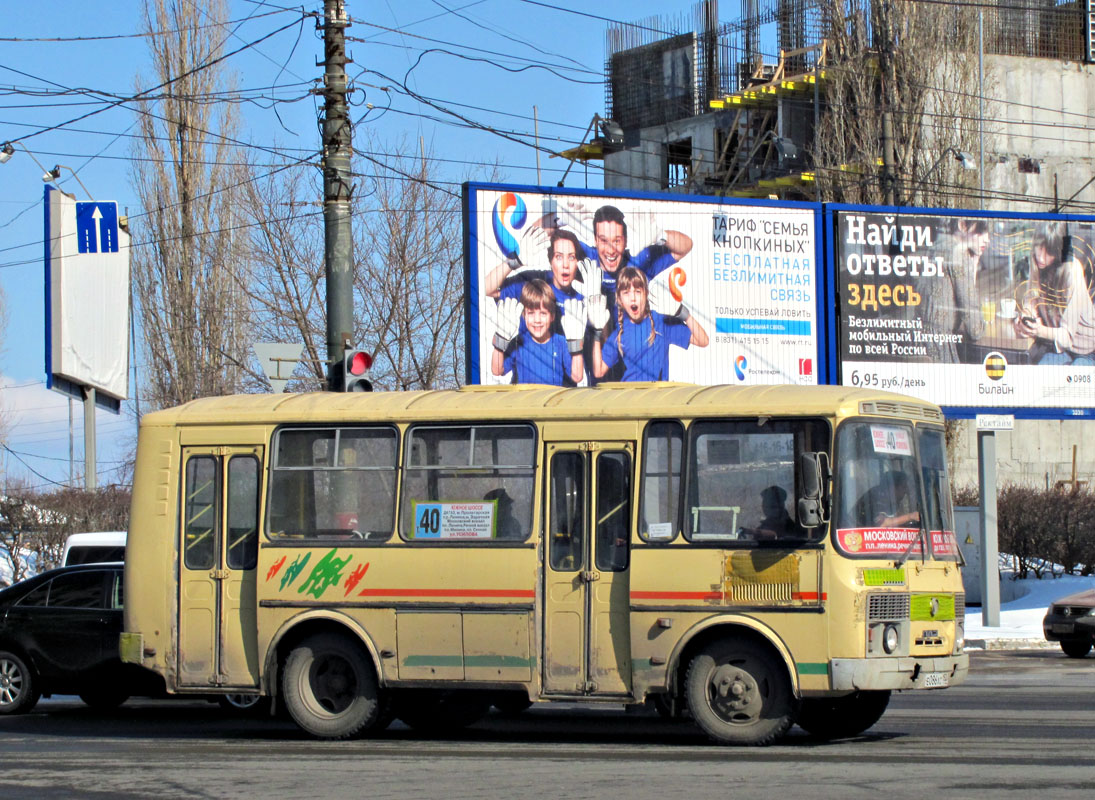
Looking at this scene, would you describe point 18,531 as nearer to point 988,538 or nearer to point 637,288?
point 637,288

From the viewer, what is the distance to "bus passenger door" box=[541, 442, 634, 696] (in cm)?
1078

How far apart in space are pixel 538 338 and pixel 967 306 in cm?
743

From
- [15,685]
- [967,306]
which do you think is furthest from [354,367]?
[967,306]

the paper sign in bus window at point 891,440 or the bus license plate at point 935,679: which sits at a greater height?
the paper sign in bus window at point 891,440

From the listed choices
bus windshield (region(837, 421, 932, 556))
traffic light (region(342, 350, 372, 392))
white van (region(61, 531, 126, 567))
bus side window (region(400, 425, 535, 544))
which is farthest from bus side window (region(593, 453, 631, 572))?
white van (region(61, 531, 126, 567))

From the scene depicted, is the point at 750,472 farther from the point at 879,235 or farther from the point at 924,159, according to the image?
the point at 924,159

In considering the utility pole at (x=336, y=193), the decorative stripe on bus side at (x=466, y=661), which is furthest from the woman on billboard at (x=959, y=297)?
the decorative stripe on bus side at (x=466, y=661)

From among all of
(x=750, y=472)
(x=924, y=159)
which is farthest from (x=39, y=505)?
(x=750, y=472)

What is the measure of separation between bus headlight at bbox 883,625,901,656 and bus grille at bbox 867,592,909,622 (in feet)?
0.31

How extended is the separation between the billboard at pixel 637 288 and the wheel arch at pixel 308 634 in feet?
→ 33.7

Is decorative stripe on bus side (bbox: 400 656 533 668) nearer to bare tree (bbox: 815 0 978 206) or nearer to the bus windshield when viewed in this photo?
the bus windshield

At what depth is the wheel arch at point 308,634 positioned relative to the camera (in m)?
11.5

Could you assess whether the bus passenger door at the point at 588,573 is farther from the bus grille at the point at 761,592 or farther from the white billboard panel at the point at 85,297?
the white billboard panel at the point at 85,297

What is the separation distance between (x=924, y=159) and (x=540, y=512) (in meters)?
31.5
